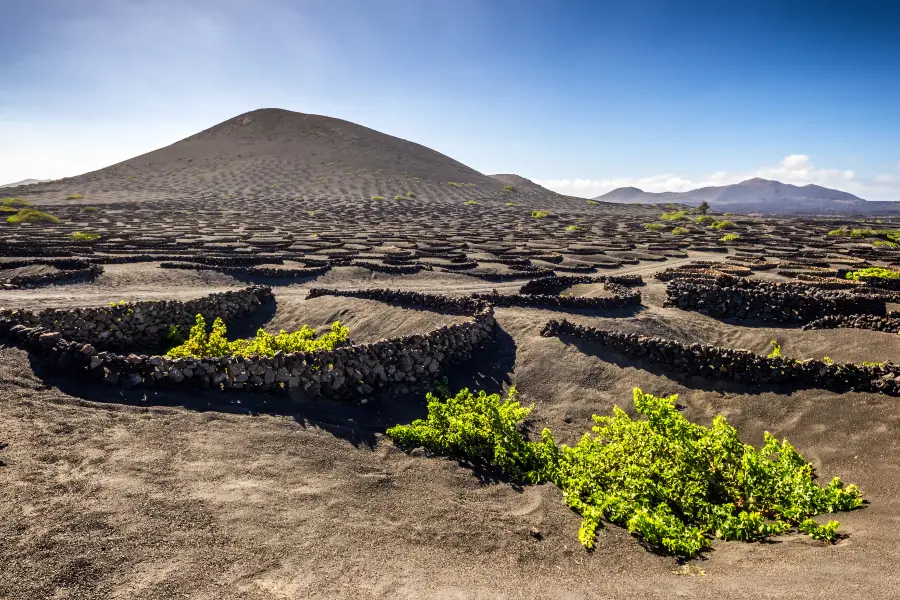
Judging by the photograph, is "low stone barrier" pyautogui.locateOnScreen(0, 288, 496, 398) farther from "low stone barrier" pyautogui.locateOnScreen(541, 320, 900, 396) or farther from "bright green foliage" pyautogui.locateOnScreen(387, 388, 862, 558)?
"low stone barrier" pyautogui.locateOnScreen(541, 320, 900, 396)

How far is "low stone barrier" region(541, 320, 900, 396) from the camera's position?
36.4ft

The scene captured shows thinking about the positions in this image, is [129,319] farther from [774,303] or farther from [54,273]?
[774,303]

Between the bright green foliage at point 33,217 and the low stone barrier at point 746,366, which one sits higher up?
the bright green foliage at point 33,217

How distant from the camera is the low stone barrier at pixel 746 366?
1110 cm

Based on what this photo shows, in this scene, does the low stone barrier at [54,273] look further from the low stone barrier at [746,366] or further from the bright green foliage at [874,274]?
the bright green foliage at [874,274]


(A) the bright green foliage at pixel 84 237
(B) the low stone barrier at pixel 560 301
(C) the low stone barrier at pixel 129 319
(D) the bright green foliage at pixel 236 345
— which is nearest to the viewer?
(D) the bright green foliage at pixel 236 345

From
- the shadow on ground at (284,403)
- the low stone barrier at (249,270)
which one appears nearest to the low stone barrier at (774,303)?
the shadow on ground at (284,403)

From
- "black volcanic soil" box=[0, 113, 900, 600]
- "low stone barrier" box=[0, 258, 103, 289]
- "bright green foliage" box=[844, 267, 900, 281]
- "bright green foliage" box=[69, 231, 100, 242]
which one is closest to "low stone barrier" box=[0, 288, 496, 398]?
"black volcanic soil" box=[0, 113, 900, 600]

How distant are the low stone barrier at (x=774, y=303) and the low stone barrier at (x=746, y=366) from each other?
7.08 m

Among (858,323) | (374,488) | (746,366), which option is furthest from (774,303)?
(374,488)

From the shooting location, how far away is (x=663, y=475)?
322 inches

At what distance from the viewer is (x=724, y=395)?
12.4m

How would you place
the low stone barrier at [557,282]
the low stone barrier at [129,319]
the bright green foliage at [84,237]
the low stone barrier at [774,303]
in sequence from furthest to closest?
the bright green foliage at [84,237] → the low stone barrier at [557,282] → the low stone barrier at [774,303] → the low stone barrier at [129,319]

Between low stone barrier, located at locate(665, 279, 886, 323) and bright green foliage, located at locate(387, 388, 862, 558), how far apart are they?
10425 millimetres
